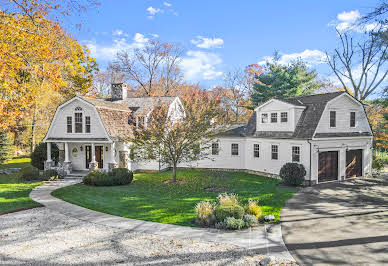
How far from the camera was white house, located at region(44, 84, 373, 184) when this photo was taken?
62.1 ft

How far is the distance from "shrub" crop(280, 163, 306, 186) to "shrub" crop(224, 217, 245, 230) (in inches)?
359

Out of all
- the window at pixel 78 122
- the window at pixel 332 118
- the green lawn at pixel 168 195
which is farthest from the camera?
the window at pixel 78 122

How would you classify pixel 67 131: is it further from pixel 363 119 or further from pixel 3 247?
pixel 363 119

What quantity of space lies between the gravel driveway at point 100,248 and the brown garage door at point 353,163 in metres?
15.9

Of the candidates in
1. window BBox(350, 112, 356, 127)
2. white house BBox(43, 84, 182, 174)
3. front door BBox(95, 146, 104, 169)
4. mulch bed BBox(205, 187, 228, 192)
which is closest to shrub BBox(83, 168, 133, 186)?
white house BBox(43, 84, 182, 174)

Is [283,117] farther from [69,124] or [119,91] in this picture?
[69,124]

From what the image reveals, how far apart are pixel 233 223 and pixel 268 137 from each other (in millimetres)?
12472

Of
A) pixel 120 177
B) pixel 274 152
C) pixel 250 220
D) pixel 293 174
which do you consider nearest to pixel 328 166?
pixel 293 174

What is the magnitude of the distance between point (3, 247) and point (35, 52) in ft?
41.3

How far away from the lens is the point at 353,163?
2056cm

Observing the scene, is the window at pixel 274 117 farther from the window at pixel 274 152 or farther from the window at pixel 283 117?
the window at pixel 274 152

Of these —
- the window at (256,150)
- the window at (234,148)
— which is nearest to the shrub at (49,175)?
the window at (234,148)

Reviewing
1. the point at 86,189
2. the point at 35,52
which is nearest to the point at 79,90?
the point at 35,52

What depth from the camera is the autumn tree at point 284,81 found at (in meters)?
33.5
